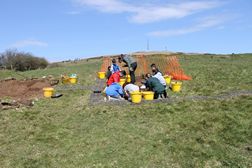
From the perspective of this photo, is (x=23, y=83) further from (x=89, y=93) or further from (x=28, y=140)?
(x=28, y=140)

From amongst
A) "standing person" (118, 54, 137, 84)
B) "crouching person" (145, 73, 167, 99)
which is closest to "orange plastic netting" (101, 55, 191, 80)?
Answer: "standing person" (118, 54, 137, 84)

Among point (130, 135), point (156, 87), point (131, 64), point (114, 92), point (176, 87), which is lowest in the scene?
point (130, 135)

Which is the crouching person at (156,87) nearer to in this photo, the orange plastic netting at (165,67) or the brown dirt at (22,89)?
the brown dirt at (22,89)

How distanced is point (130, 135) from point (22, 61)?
155 ft

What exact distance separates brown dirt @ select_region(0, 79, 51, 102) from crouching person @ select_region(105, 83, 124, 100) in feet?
13.9

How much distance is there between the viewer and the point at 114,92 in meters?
15.7

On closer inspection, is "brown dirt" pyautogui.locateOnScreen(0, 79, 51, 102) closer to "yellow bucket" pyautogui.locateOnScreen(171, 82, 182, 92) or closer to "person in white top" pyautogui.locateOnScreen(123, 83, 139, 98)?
"person in white top" pyautogui.locateOnScreen(123, 83, 139, 98)

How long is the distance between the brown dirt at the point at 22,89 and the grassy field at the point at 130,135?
10.7 feet

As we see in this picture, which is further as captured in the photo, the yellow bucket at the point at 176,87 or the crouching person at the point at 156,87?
the yellow bucket at the point at 176,87

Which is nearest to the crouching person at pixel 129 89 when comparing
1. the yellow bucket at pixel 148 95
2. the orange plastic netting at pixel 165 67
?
the yellow bucket at pixel 148 95

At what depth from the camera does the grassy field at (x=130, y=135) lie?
9.55 metres

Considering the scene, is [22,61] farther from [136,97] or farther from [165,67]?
[136,97]

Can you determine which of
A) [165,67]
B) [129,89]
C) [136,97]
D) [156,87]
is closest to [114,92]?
[129,89]

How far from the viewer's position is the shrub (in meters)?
55.3
